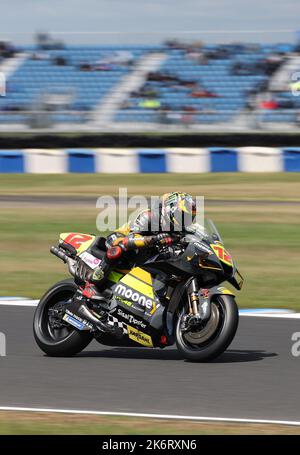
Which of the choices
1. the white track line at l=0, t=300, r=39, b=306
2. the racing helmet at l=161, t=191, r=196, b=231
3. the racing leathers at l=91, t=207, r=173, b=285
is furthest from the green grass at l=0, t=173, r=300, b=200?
the racing helmet at l=161, t=191, r=196, b=231

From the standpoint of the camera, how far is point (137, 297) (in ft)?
20.5

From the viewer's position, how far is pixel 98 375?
601 cm

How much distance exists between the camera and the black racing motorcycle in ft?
19.6

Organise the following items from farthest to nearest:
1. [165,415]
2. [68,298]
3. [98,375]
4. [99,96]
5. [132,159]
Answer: [99,96] → [132,159] → [68,298] → [98,375] → [165,415]

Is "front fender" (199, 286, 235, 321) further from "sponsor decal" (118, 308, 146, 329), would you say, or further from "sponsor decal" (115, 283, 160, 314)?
"sponsor decal" (118, 308, 146, 329)

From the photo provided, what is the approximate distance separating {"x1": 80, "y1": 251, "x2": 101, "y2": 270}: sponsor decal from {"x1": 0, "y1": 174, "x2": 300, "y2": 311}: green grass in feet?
8.46

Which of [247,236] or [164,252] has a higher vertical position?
[164,252]

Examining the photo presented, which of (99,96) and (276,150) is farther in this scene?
(99,96)

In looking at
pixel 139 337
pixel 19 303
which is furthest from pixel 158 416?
pixel 19 303

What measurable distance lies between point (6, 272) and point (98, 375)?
15.5ft

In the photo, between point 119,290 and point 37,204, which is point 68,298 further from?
point 37,204

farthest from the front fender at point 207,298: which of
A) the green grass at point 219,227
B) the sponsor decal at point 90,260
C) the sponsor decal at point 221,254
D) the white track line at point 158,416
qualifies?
the green grass at point 219,227

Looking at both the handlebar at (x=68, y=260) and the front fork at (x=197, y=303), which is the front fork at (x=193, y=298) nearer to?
the front fork at (x=197, y=303)

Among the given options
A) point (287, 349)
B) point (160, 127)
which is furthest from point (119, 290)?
point (160, 127)
